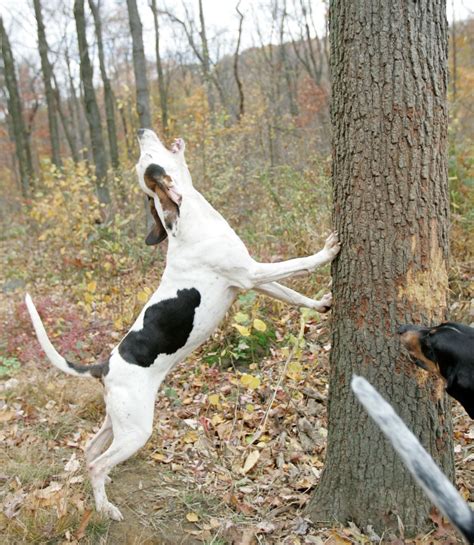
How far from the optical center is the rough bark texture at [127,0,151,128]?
10031 millimetres

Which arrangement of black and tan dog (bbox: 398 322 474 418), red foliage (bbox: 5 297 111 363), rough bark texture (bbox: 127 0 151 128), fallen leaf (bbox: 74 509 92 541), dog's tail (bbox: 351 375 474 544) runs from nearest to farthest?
dog's tail (bbox: 351 375 474 544)
black and tan dog (bbox: 398 322 474 418)
fallen leaf (bbox: 74 509 92 541)
red foliage (bbox: 5 297 111 363)
rough bark texture (bbox: 127 0 151 128)

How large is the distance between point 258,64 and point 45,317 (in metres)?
18.9

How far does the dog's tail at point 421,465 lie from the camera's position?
1.63 metres

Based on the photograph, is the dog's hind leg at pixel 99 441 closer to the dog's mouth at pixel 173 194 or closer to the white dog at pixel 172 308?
the white dog at pixel 172 308

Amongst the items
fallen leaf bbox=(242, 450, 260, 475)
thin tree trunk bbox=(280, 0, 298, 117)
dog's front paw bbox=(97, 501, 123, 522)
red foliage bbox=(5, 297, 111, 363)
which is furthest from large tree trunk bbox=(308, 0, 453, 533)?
thin tree trunk bbox=(280, 0, 298, 117)

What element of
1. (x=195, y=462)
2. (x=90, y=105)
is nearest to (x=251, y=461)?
(x=195, y=462)

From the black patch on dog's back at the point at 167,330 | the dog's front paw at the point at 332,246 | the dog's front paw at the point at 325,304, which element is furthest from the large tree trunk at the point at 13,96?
the dog's front paw at the point at 332,246

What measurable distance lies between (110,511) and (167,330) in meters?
1.31

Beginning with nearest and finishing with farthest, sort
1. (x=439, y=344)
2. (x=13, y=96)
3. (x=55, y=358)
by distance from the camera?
(x=439, y=344) < (x=55, y=358) < (x=13, y=96)

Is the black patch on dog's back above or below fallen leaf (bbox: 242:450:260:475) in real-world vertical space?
above

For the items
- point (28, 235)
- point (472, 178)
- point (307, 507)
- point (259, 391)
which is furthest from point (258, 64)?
point (307, 507)

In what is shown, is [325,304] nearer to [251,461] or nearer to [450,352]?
[450,352]

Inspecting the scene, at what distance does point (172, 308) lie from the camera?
3709 mm

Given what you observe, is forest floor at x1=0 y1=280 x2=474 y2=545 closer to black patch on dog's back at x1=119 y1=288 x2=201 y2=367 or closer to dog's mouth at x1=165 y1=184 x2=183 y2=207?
black patch on dog's back at x1=119 y1=288 x2=201 y2=367
